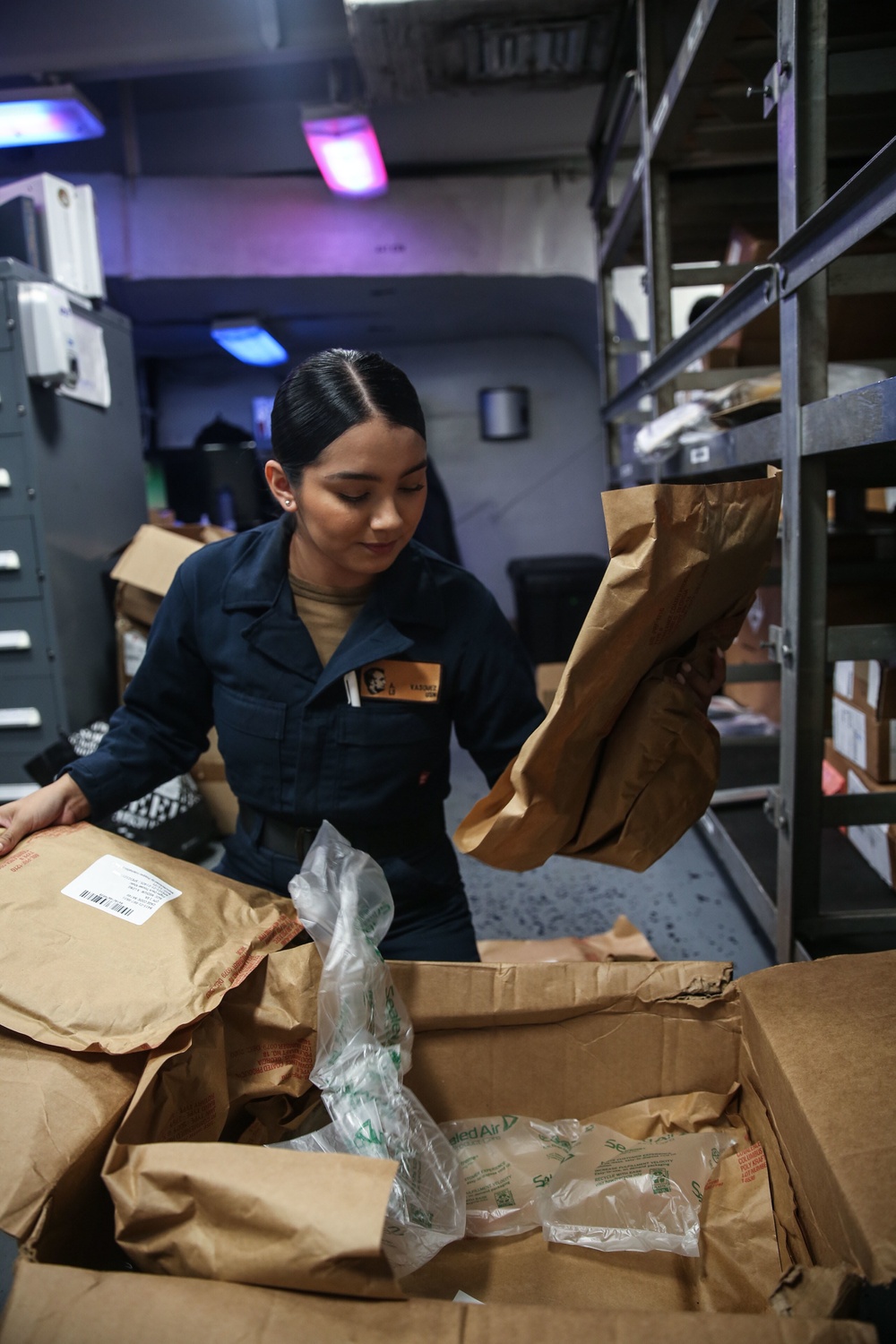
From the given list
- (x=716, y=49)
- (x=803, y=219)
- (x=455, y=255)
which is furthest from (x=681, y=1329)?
(x=455, y=255)

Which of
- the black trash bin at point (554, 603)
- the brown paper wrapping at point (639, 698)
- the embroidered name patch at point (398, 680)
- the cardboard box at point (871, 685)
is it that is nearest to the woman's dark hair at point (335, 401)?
the embroidered name patch at point (398, 680)

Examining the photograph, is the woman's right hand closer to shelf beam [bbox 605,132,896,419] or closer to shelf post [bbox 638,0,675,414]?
shelf beam [bbox 605,132,896,419]

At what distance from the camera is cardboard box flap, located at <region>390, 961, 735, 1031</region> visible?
0.94 m

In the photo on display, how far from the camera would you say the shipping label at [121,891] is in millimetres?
895

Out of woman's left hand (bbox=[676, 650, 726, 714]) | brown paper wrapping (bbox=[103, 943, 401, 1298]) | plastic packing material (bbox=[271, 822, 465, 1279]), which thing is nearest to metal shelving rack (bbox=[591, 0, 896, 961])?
woman's left hand (bbox=[676, 650, 726, 714])

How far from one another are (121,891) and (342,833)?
0.42 meters

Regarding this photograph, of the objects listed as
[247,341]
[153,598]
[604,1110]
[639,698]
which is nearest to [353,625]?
[639,698]

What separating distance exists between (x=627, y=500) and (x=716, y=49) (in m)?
1.83

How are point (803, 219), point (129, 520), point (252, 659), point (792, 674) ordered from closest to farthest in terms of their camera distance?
point (252, 659) → point (803, 219) → point (792, 674) → point (129, 520)

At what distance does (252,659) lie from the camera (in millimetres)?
1245

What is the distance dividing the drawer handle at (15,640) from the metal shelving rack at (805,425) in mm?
2145

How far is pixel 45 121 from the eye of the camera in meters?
3.54

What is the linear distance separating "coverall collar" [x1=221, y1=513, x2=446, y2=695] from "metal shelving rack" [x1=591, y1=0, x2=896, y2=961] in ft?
2.19

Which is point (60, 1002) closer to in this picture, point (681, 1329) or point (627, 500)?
point (681, 1329)
